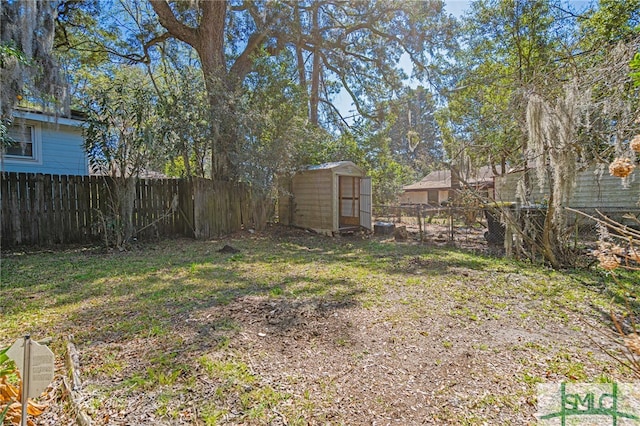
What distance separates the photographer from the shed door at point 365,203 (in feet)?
33.2

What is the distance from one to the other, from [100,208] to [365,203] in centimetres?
698

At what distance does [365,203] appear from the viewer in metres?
10.2

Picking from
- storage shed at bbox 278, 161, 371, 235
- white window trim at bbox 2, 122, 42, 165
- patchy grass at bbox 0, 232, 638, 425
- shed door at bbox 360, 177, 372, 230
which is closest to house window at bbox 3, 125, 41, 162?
white window trim at bbox 2, 122, 42, 165

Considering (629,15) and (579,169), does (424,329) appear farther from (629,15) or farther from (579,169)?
(629,15)

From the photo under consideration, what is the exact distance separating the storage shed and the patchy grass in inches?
162

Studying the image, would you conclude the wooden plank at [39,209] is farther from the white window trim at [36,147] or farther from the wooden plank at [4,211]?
the white window trim at [36,147]

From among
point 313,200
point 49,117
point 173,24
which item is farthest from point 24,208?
point 313,200

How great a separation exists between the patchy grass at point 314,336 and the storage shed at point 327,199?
4120 millimetres

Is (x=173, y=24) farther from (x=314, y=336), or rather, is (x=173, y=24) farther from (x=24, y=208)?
(x=314, y=336)

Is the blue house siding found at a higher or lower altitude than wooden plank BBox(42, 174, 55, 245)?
higher

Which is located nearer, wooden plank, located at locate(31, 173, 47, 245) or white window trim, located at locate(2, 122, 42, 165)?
wooden plank, located at locate(31, 173, 47, 245)

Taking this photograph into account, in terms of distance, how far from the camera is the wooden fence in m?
6.73

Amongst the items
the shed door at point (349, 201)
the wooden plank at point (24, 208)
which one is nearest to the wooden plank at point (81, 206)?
the wooden plank at point (24, 208)

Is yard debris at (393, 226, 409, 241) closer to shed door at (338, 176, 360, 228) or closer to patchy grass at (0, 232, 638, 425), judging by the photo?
shed door at (338, 176, 360, 228)
